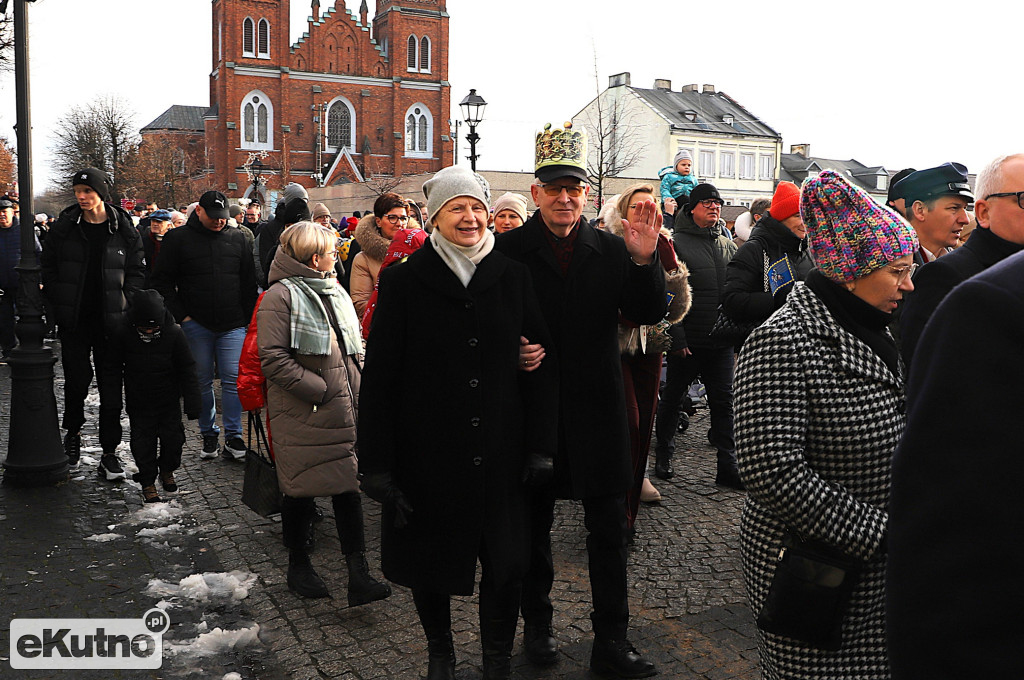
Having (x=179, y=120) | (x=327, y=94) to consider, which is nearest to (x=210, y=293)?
(x=327, y=94)

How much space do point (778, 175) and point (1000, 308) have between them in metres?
63.3

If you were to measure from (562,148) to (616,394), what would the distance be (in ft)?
3.73

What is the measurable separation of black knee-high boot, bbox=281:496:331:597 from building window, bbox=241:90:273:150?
66.0 metres

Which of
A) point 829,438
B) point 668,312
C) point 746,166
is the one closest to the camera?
point 829,438

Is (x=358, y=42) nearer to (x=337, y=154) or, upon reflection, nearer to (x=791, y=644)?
(x=337, y=154)

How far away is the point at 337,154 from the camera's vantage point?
68438 millimetres

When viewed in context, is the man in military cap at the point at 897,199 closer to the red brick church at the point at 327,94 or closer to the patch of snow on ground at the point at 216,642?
the patch of snow on ground at the point at 216,642

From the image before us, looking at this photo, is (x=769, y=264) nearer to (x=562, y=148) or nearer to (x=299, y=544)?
(x=562, y=148)

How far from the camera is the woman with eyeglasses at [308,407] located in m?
4.87

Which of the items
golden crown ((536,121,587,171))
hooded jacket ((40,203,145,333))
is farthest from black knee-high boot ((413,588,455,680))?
hooded jacket ((40,203,145,333))

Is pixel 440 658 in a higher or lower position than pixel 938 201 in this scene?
lower

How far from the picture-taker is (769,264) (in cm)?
596

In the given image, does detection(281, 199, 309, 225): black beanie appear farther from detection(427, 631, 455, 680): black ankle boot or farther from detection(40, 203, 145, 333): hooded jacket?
detection(427, 631, 455, 680): black ankle boot

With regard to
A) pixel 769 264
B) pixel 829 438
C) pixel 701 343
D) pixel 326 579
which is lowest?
pixel 326 579
